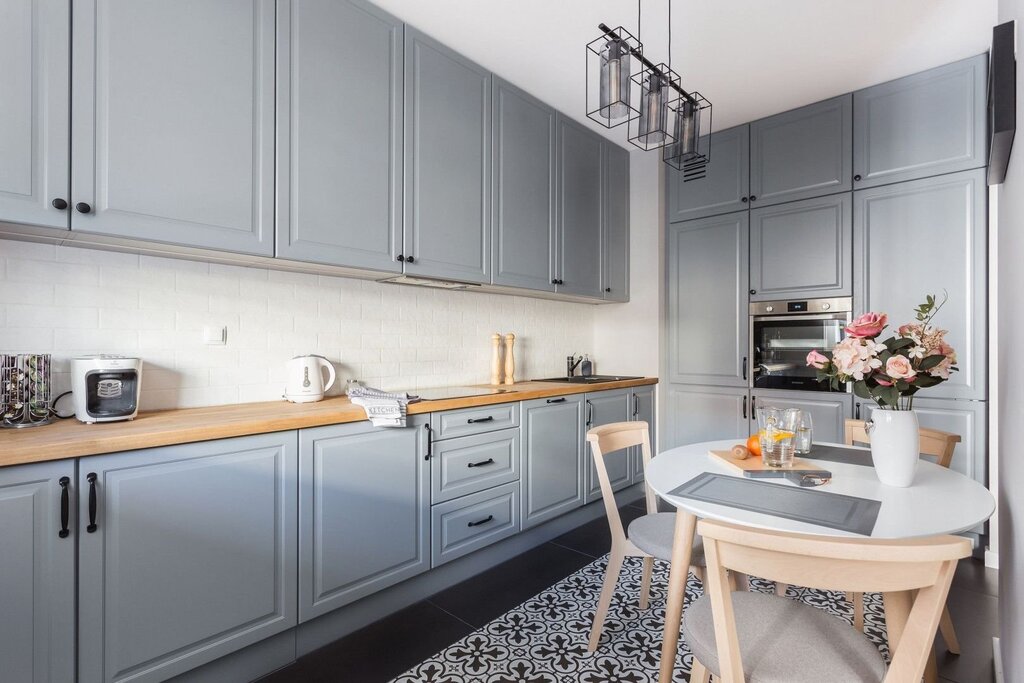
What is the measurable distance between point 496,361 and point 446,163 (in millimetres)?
1328

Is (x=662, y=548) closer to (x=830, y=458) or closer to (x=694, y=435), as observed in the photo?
(x=830, y=458)

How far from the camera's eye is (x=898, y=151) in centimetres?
291

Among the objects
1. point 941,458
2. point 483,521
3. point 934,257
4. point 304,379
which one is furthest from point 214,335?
point 934,257

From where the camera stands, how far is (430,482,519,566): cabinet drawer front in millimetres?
2342

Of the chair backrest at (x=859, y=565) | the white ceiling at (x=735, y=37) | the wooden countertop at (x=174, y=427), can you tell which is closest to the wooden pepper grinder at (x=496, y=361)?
the wooden countertop at (x=174, y=427)

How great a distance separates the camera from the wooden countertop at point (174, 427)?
4.37 feet

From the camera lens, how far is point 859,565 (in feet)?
2.89

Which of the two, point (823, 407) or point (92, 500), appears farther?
point (823, 407)

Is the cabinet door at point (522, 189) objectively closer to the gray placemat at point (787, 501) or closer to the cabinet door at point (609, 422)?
the cabinet door at point (609, 422)

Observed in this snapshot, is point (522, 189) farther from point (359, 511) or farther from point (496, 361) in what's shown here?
point (359, 511)

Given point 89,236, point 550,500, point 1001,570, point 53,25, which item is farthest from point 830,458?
point 53,25

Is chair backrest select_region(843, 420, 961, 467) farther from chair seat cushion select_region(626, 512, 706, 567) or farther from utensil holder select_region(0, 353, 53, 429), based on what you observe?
utensil holder select_region(0, 353, 53, 429)

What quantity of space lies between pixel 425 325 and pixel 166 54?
1690mm

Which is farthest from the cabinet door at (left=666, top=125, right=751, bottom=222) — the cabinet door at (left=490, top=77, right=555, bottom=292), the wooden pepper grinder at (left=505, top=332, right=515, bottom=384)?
the wooden pepper grinder at (left=505, top=332, right=515, bottom=384)
